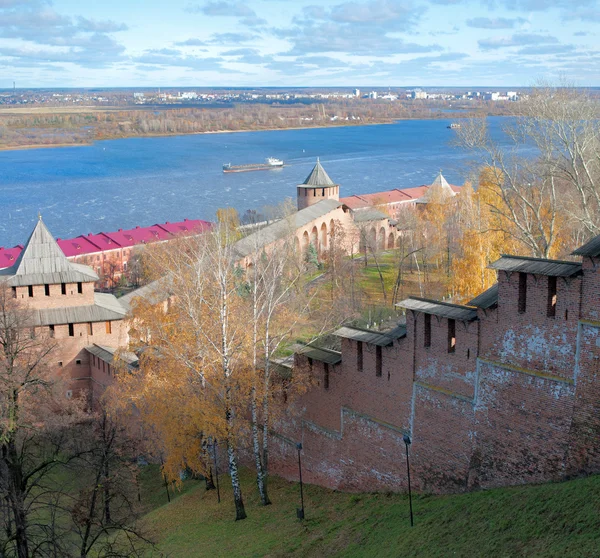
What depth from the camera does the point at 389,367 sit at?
12695 mm

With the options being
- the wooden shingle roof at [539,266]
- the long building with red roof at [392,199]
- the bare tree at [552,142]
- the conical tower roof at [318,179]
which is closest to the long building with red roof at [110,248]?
the conical tower roof at [318,179]

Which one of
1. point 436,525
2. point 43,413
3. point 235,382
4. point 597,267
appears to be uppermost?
point 597,267

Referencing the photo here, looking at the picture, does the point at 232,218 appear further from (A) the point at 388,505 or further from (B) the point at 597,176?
(A) the point at 388,505

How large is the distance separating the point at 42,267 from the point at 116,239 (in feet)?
84.3

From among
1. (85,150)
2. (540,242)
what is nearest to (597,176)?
(540,242)

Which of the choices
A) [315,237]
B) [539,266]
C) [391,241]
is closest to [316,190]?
[391,241]

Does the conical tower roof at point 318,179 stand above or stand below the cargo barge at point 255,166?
below

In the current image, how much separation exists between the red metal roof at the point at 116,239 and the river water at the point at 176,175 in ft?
32.5

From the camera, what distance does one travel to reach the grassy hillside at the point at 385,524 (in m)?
8.60

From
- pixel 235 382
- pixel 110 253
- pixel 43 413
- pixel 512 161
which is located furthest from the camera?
pixel 110 253

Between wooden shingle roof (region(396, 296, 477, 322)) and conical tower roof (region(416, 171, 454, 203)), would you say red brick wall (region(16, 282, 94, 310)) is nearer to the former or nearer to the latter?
wooden shingle roof (region(396, 296, 477, 322))

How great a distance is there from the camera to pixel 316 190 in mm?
52812

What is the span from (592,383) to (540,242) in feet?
51.2

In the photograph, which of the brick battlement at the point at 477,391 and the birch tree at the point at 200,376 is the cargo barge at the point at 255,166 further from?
the brick battlement at the point at 477,391
